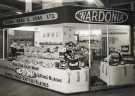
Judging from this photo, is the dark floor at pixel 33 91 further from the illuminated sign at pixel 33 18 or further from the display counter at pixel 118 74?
the illuminated sign at pixel 33 18

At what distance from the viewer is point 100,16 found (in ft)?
22.2

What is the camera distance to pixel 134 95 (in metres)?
6.15

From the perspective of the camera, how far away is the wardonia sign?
6.41 meters

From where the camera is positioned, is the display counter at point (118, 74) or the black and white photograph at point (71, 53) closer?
the black and white photograph at point (71, 53)

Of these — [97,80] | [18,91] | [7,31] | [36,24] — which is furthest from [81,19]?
[7,31]

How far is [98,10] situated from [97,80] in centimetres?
238

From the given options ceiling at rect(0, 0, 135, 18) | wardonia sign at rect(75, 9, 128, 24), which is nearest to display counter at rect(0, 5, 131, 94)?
wardonia sign at rect(75, 9, 128, 24)

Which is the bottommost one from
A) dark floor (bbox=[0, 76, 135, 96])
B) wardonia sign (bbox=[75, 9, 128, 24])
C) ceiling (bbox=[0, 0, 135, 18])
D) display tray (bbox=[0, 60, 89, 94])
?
dark floor (bbox=[0, 76, 135, 96])

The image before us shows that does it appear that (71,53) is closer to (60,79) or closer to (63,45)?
(63,45)

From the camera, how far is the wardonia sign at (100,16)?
641 centimetres

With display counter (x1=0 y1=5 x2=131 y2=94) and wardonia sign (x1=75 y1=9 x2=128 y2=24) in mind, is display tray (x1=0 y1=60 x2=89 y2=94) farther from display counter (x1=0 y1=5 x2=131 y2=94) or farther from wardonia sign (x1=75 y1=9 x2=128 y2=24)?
wardonia sign (x1=75 y1=9 x2=128 y2=24)

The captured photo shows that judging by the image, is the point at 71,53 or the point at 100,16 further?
the point at 100,16

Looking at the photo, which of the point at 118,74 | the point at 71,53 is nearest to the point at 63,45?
the point at 71,53

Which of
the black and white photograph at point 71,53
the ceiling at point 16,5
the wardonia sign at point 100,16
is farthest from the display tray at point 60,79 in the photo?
the ceiling at point 16,5
